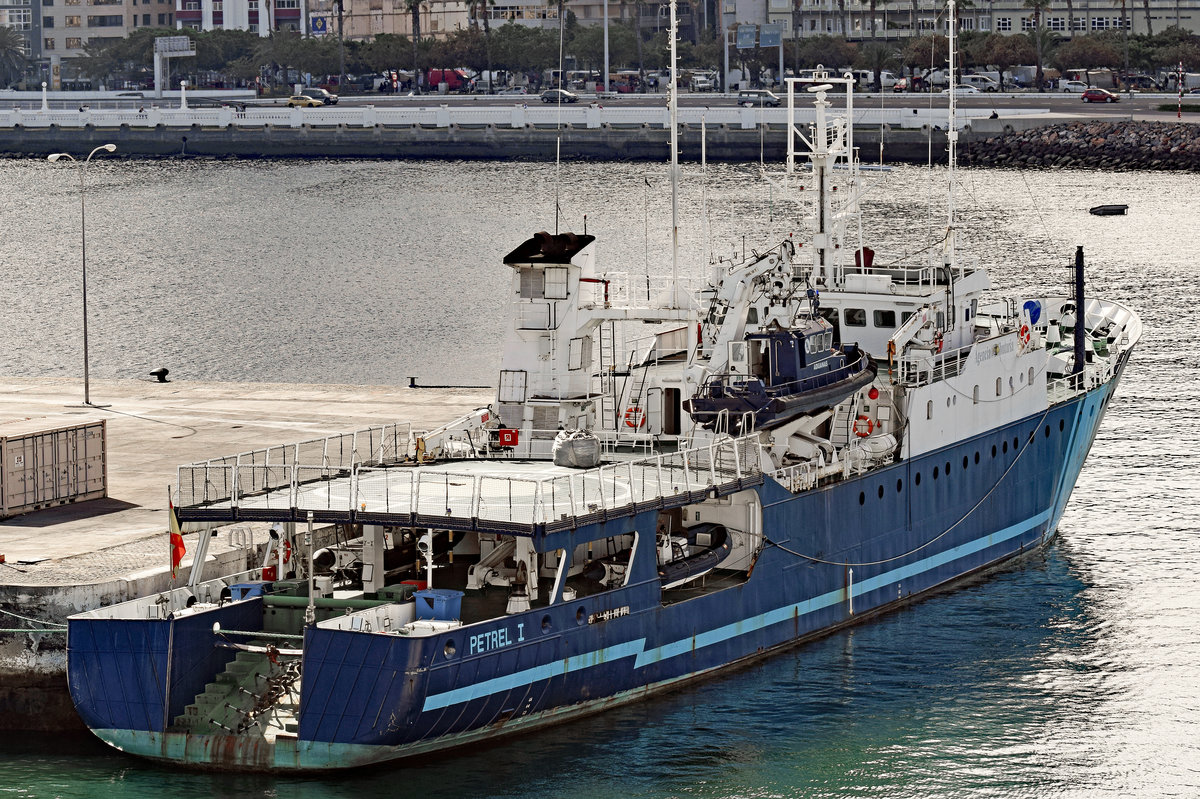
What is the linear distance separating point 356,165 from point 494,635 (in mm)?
135991

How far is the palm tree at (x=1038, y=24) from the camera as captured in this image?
18388 centimetres

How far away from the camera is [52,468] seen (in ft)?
131

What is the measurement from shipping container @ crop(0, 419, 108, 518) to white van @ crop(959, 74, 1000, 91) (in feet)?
501

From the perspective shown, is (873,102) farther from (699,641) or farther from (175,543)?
(175,543)

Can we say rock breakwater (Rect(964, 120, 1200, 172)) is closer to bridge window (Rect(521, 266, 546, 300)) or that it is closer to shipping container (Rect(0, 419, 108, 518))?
bridge window (Rect(521, 266, 546, 300))

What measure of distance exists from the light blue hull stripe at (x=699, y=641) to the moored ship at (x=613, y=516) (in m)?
0.05

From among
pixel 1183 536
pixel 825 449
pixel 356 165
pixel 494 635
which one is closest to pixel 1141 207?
pixel 356 165

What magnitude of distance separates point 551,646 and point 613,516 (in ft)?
7.99

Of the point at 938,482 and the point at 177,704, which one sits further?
the point at 938,482

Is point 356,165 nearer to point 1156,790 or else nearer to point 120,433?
point 120,433

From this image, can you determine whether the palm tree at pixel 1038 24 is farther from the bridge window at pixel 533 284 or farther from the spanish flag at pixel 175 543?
the spanish flag at pixel 175 543

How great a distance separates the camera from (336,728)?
94.3 feet

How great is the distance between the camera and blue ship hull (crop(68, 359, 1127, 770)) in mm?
28672

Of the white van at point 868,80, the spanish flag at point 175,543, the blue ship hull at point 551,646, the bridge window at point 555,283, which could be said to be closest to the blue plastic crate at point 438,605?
the blue ship hull at point 551,646
